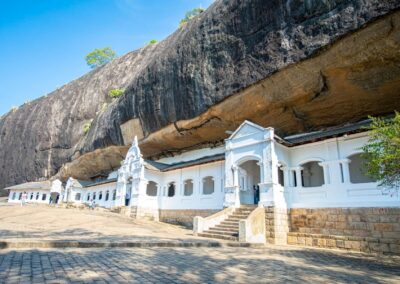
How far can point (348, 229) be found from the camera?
1291 cm

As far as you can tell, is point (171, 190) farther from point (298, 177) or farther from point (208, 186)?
point (298, 177)

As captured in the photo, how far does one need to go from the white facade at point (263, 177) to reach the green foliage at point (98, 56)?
38.5 metres

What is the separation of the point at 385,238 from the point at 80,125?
128 feet

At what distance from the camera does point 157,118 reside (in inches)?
933

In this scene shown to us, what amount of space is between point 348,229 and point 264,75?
374 inches

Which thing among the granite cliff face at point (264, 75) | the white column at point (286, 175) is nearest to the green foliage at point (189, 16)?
the granite cliff face at point (264, 75)

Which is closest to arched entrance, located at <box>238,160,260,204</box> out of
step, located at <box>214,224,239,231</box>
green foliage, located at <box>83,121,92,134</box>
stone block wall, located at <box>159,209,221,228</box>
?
stone block wall, located at <box>159,209,221,228</box>

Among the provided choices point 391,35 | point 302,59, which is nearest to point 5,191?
point 302,59

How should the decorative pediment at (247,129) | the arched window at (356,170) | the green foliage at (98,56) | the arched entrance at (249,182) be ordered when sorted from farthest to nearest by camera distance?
1. the green foliage at (98,56)
2. the arched entrance at (249,182)
3. the decorative pediment at (247,129)
4. the arched window at (356,170)

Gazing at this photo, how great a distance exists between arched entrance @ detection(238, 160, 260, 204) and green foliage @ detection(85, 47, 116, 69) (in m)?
47.7

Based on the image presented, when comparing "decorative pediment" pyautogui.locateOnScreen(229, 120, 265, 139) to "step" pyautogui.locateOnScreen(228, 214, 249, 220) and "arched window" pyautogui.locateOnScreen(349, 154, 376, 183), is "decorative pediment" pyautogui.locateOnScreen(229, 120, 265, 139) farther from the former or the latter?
"arched window" pyautogui.locateOnScreen(349, 154, 376, 183)

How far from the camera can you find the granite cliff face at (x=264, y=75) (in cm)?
1366

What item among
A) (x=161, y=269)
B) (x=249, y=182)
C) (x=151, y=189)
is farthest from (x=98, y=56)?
(x=161, y=269)

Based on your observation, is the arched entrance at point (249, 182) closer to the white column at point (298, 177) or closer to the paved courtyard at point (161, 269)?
the white column at point (298, 177)
